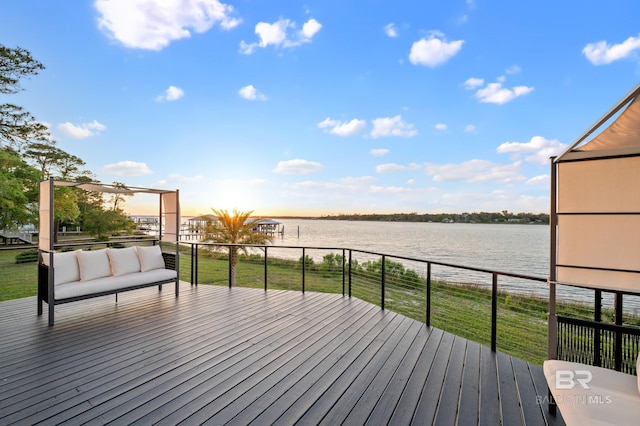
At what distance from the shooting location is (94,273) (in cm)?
372

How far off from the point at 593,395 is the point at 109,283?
4.73m

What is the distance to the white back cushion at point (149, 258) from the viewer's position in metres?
4.39

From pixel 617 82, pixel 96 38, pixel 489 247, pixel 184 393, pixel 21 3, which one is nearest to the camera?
pixel 184 393

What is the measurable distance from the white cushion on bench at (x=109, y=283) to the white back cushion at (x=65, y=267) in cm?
9

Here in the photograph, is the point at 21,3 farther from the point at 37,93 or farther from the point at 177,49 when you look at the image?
the point at 37,93

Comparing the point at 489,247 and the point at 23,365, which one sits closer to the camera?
the point at 23,365

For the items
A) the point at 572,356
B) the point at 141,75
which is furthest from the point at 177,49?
the point at 572,356

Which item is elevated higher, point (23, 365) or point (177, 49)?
point (177, 49)

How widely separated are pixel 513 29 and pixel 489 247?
2318 cm

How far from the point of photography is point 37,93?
367 inches

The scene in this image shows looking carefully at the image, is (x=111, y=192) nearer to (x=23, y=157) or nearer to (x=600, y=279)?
(x=600, y=279)

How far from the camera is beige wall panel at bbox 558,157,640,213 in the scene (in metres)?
1.84

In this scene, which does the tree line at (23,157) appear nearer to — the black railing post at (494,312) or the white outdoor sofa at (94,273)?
the white outdoor sofa at (94,273)

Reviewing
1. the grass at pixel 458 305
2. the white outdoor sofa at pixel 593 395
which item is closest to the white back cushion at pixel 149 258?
the grass at pixel 458 305
